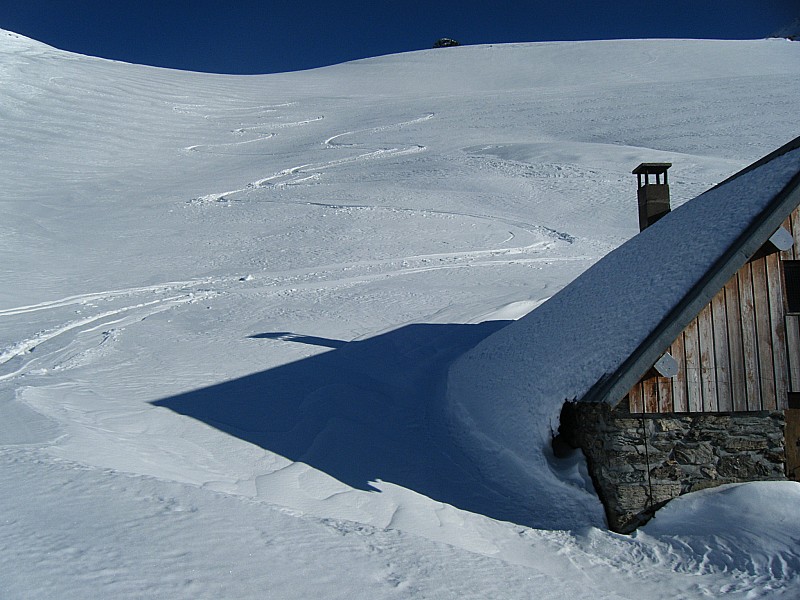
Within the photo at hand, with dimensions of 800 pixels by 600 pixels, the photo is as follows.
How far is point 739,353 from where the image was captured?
270 inches

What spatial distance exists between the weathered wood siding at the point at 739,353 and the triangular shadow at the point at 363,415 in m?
Result: 1.95

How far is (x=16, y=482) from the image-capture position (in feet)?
19.2

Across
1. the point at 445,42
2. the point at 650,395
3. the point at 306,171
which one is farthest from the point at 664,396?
the point at 445,42

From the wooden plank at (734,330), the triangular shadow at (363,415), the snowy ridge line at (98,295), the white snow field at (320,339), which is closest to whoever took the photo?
the white snow field at (320,339)

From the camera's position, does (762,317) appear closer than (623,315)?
Yes

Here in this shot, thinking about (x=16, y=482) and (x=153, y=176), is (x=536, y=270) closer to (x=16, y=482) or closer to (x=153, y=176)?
(x=16, y=482)

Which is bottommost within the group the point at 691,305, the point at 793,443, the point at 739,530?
the point at 739,530

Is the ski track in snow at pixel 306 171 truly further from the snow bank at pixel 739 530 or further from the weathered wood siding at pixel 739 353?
the snow bank at pixel 739 530

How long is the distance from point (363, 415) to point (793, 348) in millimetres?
5142

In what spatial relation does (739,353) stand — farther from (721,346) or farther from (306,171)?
(306,171)

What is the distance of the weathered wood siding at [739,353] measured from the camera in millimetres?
6730

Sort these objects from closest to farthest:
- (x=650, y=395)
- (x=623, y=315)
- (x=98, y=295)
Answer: (x=650, y=395)
(x=623, y=315)
(x=98, y=295)

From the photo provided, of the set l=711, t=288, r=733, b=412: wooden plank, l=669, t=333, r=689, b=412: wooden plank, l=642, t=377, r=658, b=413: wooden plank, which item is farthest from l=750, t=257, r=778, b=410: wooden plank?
l=642, t=377, r=658, b=413: wooden plank

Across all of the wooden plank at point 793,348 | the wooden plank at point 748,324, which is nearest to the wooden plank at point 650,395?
the wooden plank at point 748,324
